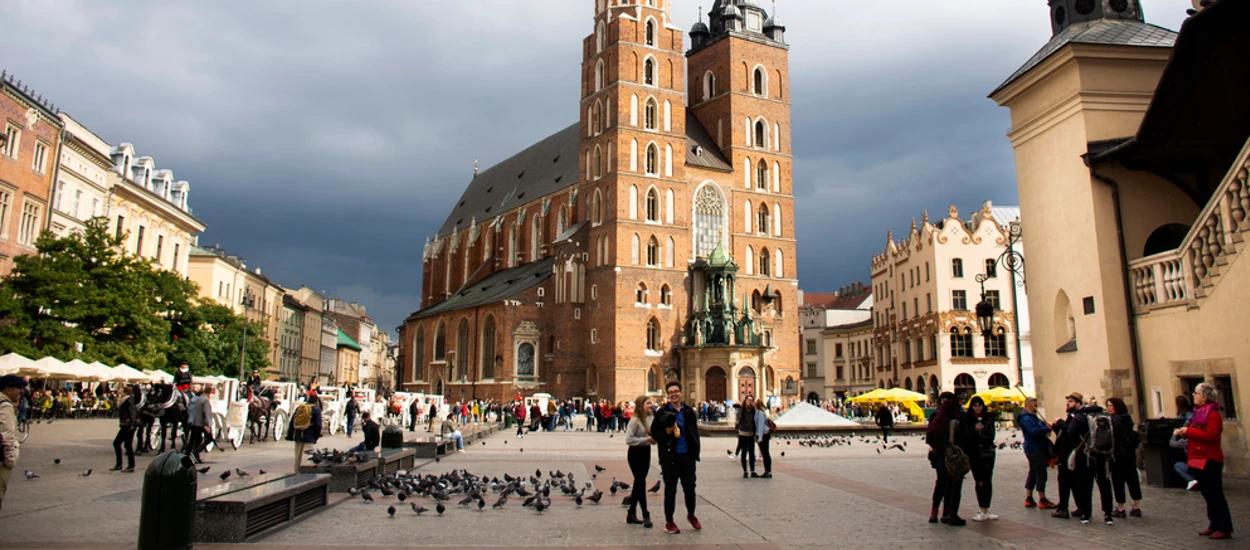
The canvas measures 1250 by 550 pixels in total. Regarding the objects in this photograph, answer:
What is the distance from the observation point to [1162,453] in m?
11.4

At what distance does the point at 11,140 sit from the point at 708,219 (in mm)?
33278

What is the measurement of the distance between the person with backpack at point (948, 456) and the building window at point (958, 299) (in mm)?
42998

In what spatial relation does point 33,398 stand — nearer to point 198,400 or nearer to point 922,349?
point 198,400

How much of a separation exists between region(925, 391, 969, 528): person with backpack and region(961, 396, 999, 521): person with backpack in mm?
126

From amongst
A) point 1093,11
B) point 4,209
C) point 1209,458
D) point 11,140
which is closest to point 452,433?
point 1209,458

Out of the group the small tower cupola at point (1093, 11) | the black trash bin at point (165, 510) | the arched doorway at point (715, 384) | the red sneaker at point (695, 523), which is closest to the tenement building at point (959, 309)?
the arched doorway at point (715, 384)

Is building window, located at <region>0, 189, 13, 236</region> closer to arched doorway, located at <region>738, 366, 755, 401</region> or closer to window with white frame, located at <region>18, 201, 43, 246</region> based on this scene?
window with white frame, located at <region>18, 201, 43, 246</region>

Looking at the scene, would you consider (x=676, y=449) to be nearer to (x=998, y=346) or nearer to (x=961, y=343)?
(x=961, y=343)

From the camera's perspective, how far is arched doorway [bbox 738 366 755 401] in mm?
45906

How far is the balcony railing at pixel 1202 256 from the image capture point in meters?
11.1

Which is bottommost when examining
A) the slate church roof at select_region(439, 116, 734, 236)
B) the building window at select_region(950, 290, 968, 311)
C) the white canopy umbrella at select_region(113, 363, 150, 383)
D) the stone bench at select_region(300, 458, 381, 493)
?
the stone bench at select_region(300, 458, 381, 493)

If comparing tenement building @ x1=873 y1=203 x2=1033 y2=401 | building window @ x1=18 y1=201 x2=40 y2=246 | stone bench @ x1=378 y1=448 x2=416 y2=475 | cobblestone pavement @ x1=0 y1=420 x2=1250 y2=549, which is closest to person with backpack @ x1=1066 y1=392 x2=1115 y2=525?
cobblestone pavement @ x1=0 y1=420 x2=1250 y2=549

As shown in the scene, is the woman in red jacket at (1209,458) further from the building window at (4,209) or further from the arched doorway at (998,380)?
the arched doorway at (998,380)

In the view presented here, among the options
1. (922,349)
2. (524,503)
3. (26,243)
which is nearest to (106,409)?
(26,243)
